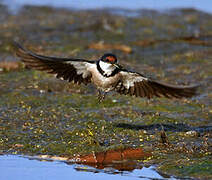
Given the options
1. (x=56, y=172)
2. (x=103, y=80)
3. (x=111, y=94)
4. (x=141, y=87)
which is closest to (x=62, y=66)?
(x=103, y=80)

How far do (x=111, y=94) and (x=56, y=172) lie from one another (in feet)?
11.0

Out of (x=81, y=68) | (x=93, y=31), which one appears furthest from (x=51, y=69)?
(x=93, y=31)

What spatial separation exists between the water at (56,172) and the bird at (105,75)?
1.22m

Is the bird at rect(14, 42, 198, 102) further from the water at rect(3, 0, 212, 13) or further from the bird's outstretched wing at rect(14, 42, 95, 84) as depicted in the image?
the water at rect(3, 0, 212, 13)

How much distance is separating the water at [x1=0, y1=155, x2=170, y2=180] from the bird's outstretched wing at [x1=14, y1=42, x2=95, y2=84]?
1209 millimetres

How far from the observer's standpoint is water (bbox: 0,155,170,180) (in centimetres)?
584

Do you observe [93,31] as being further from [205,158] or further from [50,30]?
[205,158]

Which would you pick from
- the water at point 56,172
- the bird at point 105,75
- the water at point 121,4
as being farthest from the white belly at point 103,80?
the water at point 121,4

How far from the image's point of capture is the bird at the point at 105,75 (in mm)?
6953

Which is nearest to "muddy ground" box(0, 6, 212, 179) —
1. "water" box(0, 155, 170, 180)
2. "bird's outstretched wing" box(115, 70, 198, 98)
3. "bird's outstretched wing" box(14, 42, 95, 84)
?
"water" box(0, 155, 170, 180)

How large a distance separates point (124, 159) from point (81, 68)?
1374 mm

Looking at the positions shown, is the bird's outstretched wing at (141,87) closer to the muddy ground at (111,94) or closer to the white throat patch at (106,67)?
the white throat patch at (106,67)

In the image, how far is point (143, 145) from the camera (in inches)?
270

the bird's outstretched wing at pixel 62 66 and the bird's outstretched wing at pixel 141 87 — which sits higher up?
the bird's outstretched wing at pixel 62 66
